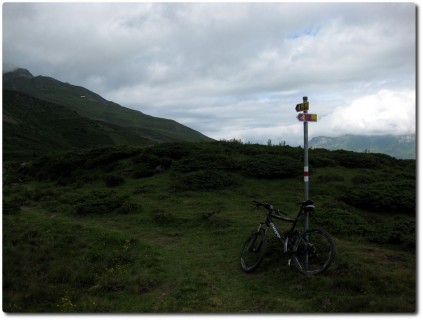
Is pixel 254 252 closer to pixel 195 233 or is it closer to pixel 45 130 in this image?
pixel 195 233

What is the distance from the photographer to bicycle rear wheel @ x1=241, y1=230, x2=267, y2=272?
9.81 metres

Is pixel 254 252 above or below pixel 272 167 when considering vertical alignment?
below

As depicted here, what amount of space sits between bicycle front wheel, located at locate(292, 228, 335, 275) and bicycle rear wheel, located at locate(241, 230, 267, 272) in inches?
40.8

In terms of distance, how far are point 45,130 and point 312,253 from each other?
116324 mm

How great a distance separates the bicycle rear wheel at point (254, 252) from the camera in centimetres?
981

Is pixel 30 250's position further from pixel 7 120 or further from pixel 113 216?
pixel 7 120

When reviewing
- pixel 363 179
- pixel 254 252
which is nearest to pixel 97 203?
pixel 254 252

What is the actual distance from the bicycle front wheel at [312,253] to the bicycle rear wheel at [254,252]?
40.8 inches

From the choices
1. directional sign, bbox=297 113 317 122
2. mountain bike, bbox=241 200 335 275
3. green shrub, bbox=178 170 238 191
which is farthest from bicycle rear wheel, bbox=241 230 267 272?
green shrub, bbox=178 170 238 191

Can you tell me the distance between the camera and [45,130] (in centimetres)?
11206

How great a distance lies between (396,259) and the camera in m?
9.60

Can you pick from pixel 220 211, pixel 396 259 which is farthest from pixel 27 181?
pixel 396 259

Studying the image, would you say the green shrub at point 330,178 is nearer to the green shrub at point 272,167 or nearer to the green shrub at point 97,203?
the green shrub at point 272,167

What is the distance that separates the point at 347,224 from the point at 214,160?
1237 centimetres
